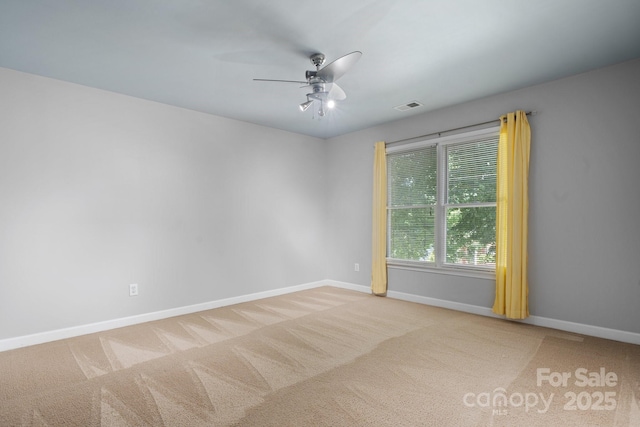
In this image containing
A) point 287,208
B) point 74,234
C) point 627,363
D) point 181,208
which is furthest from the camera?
point 287,208

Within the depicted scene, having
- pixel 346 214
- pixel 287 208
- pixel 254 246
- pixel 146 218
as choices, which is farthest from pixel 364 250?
pixel 146 218

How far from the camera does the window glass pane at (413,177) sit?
4590 millimetres

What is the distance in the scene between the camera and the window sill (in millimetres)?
3981

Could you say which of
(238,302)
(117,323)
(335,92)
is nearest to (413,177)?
(335,92)

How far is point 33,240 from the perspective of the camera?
315 centimetres

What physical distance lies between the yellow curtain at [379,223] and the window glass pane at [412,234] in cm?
16

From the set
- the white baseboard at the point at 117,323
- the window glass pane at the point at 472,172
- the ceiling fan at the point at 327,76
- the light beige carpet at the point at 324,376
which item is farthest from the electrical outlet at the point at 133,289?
the window glass pane at the point at 472,172

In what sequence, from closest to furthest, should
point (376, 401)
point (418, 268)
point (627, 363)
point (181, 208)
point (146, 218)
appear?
point (376, 401), point (627, 363), point (146, 218), point (181, 208), point (418, 268)

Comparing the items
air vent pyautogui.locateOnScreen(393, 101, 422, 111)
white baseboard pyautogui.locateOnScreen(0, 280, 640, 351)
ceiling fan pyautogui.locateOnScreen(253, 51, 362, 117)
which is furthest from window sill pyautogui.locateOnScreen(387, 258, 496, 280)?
ceiling fan pyautogui.locateOnScreen(253, 51, 362, 117)

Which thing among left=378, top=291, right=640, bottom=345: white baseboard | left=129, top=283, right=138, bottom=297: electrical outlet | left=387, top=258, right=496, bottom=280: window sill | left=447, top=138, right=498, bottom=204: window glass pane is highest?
left=447, top=138, right=498, bottom=204: window glass pane

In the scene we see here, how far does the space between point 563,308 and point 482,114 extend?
239 cm

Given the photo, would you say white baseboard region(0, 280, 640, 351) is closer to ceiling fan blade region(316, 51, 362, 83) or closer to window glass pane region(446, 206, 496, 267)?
window glass pane region(446, 206, 496, 267)

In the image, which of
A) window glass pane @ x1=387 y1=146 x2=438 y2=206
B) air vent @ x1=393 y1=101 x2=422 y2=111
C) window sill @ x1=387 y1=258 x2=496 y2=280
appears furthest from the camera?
window glass pane @ x1=387 y1=146 x2=438 y2=206

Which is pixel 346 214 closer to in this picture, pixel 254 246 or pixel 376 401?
pixel 254 246
